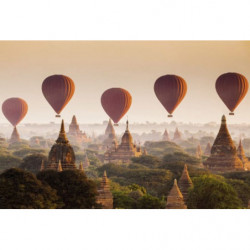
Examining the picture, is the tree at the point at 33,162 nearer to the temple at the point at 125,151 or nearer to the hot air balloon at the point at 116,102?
the hot air balloon at the point at 116,102

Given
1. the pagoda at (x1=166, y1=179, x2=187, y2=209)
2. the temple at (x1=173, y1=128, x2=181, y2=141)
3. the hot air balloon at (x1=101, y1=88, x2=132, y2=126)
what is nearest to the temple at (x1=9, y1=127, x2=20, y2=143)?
the hot air balloon at (x1=101, y1=88, x2=132, y2=126)

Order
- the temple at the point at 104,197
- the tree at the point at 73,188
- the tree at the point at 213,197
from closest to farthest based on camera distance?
the tree at the point at 73,188 → the temple at the point at 104,197 → the tree at the point at 213,197

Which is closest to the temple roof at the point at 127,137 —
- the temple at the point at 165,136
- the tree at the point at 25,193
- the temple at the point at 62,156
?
the temple at the point at 165,136

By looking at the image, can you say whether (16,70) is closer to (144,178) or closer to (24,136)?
(144,178)

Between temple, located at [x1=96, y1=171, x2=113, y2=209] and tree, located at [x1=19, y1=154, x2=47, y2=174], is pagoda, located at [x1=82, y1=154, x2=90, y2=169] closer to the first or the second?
tree, located at [x1=19, y1=154, x2=47, y2=174]

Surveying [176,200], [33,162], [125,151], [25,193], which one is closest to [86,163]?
[125,151]

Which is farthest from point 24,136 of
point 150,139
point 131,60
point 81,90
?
point 131,60

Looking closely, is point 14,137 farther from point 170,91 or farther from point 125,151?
point 170,91
